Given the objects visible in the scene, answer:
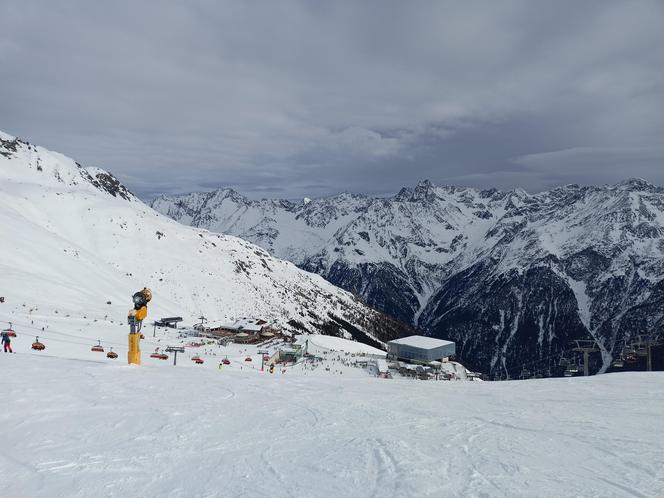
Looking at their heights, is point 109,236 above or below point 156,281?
above

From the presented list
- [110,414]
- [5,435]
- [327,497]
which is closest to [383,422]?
[327,497]

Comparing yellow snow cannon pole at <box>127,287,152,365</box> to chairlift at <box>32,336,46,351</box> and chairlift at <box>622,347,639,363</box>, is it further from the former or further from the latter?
chairlift at <box>622,347,639,363</box>

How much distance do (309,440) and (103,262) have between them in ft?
316

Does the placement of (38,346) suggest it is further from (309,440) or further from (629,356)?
(629,356)

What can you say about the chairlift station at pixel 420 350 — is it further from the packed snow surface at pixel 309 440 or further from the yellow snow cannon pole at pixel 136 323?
the packed snow surface at pixel 309 440

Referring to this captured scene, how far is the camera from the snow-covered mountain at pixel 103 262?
55.8 meters

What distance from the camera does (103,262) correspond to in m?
91.0

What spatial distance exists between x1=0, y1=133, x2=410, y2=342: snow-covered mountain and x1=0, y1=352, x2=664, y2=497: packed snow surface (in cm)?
3908

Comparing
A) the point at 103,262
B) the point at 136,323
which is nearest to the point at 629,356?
the point at 136,323

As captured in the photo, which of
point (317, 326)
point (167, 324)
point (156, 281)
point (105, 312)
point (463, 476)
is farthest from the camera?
point (317, 326)

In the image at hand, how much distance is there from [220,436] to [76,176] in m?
229

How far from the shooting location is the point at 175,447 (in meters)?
8.24

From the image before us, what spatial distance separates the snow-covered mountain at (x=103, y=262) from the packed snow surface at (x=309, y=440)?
128 ft

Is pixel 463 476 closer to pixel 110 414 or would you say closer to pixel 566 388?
pixel 110 414
